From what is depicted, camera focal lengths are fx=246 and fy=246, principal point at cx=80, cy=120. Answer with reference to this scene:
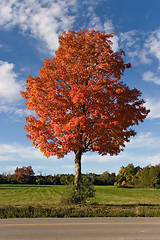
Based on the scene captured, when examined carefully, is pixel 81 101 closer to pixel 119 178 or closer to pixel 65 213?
pixel 65 213

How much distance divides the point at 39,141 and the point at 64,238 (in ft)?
30.0

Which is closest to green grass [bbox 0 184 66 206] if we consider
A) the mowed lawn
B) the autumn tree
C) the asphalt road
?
the mowed lawn

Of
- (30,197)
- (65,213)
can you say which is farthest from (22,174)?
(65,213)

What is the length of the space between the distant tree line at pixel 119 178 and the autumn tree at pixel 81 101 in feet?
121

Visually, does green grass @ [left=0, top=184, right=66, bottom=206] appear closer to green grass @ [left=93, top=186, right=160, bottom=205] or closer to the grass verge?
the grass verge

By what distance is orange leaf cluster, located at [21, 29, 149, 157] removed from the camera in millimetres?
15266

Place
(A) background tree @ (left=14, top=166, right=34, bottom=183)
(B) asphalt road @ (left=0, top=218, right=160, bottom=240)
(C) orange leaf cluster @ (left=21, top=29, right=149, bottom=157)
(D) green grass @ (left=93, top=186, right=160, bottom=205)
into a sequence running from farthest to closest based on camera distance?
(A) background tree @ (left=14, top=166, right=34, bottom=183) → (D) green grass @ (left=93, top=186, right=160, bottom=205) → (C) orange leaf cluster @ (left=21, top=29, right=149, bottom=157) → (B) asphalt road @ (left=0, top=218, right=160, bottom=240)

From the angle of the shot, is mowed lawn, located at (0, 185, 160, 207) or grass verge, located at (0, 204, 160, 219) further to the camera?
mowed lawn, located at (0, 185, 160, 207)

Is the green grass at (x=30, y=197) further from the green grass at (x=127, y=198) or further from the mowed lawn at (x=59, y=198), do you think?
the green grass at (x=127, y=198)

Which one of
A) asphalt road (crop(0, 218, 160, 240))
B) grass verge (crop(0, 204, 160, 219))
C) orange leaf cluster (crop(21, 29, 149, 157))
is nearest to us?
asphalt road (crop(0, 218, 160, 240))

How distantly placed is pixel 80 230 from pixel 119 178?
241 feet

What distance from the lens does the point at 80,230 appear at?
844cm

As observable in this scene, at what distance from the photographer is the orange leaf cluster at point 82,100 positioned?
15.3m

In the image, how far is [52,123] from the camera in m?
16.0
